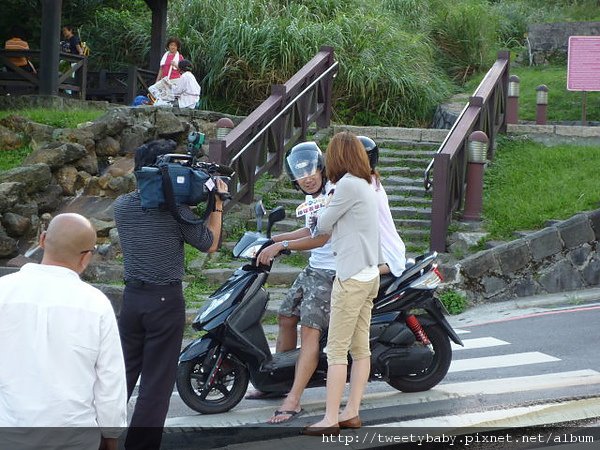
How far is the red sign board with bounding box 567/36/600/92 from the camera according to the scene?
1552cm

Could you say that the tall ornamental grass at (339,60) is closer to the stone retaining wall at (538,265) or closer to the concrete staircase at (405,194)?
the concrete staircase at (405,194)

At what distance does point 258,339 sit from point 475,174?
5770 millimetres

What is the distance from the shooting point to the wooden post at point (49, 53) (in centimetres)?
1678

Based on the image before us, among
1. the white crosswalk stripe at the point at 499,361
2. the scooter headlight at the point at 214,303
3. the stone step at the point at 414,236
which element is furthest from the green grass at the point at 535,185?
the scooter headlight at the point at 214,303

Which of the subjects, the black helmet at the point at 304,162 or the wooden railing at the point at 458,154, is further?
the wooden railing at the point at 458,154

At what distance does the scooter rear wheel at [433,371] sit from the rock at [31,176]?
6.77 meters

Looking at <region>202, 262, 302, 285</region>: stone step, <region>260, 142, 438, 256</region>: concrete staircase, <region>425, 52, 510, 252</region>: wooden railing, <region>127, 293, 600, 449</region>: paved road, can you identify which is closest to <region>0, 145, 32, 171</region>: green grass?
<region>260, 142, 438, 256</region>: concrete staircase

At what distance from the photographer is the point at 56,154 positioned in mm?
13008

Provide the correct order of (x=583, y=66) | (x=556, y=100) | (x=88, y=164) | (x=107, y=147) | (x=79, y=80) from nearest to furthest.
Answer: (x=88, y=164) → (x=107, y=147) → (x=583, y=66) → (x=556, y=100) → (x=79, y=80)

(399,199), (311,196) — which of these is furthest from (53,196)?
(311,196)

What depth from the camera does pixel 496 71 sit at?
46.4ft

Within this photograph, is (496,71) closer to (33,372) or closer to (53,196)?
(53,196)

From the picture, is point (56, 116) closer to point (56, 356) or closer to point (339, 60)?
point (339, 60)

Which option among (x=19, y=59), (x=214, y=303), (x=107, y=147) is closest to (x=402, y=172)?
(x=107, y=147)
